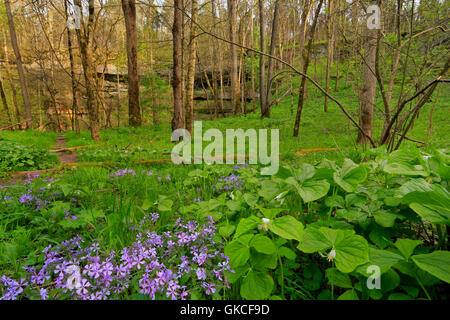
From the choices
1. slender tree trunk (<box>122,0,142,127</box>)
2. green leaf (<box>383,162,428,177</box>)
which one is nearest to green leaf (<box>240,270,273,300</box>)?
green leaf (<box>383,162,428,177</box>)

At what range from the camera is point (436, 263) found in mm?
674

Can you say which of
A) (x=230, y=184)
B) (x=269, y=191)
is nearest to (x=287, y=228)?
(x=269, y=191)

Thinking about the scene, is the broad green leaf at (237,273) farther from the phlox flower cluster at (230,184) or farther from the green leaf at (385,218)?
the phlox flower cluster at (230,184)

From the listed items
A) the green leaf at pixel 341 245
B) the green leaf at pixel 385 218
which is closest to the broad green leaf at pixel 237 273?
the green leaf at pixel 341 245

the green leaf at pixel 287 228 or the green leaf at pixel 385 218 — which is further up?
the green leaf at pixel 287 228

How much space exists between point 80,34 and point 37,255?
6.62 meters

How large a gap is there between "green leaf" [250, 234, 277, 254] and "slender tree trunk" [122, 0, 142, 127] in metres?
9.32

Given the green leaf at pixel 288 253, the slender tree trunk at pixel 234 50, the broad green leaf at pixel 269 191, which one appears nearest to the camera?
the green leaf at pixel 288 253

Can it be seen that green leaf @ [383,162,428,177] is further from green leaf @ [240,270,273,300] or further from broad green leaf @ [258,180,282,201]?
green leaf @ [240,270,273,300]

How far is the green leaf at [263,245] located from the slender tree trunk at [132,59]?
932 cm

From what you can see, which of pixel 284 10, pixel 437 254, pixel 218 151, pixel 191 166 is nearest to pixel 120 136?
pixel 218 151

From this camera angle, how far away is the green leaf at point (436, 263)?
0.64m

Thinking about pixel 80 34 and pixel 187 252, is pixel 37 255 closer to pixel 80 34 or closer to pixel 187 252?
pixel 187 252
